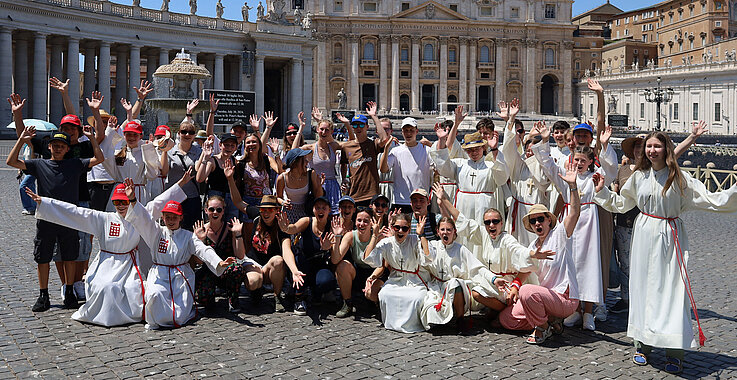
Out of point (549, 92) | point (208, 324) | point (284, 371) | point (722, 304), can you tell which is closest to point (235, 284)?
point (208, 324)

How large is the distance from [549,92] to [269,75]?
49.8 m

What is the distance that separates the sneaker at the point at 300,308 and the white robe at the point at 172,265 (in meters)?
1.08

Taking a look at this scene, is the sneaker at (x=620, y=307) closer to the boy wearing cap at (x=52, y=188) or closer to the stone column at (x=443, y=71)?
the boy wearing cap at (x=52, y=188)

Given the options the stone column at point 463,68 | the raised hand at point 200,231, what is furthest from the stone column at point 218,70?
the stone column at point 463,68

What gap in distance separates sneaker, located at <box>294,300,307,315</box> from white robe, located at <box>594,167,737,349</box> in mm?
3620

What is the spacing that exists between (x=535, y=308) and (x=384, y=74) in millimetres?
77350

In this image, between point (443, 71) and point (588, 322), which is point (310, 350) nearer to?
point (588, 322)

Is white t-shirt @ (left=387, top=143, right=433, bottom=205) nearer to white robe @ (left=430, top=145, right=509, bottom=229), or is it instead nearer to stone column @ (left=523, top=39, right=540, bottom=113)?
white robe @ (left=430, top=145, right=509, bottom=229)

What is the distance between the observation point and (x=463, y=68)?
83.6 m

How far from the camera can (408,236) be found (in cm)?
753

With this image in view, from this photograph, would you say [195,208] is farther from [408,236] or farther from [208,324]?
[408,236]

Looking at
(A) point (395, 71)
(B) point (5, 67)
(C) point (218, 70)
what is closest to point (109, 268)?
(B) point (5, 67)

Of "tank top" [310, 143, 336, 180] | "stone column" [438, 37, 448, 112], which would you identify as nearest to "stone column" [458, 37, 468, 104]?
"stone column" [438, 37, 448, 112]

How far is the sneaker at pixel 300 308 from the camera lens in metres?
7.80
